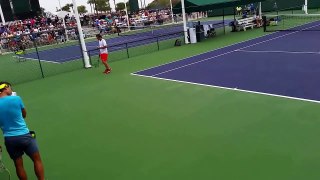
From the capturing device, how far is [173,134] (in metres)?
7.57

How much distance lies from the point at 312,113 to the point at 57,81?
35.8ft

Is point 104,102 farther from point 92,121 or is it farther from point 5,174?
point 5,174

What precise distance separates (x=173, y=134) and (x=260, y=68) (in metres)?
6.60

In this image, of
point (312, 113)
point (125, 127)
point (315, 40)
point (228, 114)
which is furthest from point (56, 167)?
point (315, 40)

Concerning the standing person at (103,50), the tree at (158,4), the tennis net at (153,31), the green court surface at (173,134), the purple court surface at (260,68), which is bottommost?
the green court surface at (173,134)

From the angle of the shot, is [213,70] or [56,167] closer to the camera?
[56,167]

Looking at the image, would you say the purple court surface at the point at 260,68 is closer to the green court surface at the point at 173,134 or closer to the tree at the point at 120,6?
the green court surface at the point at 173,134

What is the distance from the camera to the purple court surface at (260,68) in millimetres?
10141

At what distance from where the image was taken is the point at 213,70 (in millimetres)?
13367

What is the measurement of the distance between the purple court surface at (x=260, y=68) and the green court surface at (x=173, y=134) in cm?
75

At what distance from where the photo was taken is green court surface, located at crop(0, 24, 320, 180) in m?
5.96

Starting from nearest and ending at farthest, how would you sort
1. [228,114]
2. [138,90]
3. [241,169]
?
[241,169] < [228,114] < [138,90]

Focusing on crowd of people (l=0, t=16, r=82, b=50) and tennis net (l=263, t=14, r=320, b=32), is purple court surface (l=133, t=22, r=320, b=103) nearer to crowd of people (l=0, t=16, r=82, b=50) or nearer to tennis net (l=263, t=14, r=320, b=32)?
tennis net (l=263, t=14, r=320, b=32)

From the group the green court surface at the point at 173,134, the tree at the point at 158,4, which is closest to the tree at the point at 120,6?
the tree at the point at 158,4
